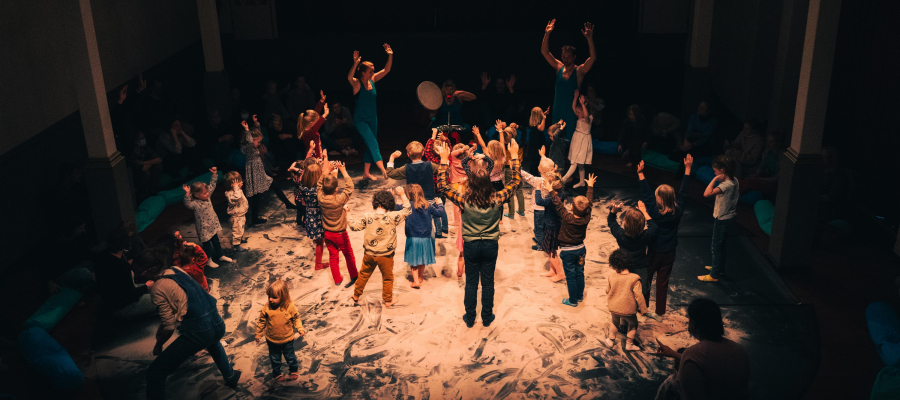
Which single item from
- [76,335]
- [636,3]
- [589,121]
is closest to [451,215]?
[589,121]

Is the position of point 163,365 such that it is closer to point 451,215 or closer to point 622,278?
point 622,278

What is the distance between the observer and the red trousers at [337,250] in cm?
679

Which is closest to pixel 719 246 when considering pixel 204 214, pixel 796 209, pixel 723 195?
pixel 723 195

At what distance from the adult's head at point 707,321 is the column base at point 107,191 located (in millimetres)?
6098

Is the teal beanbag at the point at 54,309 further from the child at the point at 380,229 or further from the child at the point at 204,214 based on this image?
the child at the point at 380,229

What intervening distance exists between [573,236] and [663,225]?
0.80 metres

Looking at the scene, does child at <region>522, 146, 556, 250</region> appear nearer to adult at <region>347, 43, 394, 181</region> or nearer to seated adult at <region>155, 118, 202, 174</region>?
adult at <region>347, 43, 394, 181</region>

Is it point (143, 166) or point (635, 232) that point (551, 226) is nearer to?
point (635, 232)

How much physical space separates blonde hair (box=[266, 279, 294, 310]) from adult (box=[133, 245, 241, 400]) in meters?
0.51

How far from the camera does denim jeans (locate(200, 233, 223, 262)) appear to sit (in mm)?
7464

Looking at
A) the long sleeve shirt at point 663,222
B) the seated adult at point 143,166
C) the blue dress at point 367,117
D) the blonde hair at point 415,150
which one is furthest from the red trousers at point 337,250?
the seated adult at point 143,166

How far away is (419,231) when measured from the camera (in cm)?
668

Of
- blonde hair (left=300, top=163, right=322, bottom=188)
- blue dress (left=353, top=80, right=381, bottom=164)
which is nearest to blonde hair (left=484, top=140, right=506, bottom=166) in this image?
blonde hair (left=300, top=163, right=322, bottom=188)

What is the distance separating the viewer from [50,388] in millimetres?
5613
